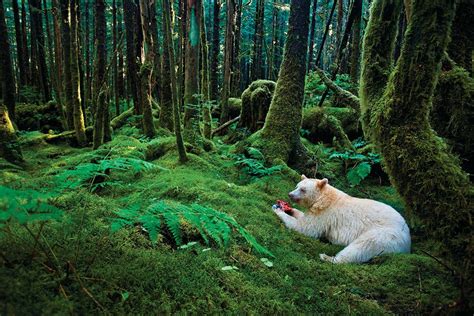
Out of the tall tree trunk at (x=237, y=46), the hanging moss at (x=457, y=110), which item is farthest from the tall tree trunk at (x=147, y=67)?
the tall tree trunk at (x=237, y=46)

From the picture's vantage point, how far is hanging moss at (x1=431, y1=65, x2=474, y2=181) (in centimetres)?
372

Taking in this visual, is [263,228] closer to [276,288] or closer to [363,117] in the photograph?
[276,288]

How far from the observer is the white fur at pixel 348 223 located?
4.44m

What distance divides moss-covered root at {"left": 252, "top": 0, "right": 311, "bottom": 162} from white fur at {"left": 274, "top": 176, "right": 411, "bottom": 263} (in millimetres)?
2487

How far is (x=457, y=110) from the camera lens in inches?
149

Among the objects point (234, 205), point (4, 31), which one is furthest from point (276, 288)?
point (4, 31)

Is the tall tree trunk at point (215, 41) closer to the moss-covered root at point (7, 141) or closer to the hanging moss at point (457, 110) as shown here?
the moss-covered root at point (7, 141)

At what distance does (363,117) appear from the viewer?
404 centimetres

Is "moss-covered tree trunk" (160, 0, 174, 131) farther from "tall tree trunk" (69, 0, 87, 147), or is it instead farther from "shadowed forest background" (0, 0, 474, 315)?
"shadowed forest background" (0, 0, 474, 315)

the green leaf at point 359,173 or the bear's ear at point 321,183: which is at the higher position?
the bear's ear at point 321,183

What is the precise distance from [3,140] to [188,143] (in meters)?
4.30

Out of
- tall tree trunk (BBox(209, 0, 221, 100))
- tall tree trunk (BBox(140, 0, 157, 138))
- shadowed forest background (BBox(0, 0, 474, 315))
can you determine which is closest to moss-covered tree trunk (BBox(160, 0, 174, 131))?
tall tree trunk (BBox(140, 0, 157, 138))

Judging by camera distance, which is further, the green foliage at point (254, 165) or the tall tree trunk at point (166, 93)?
the tall tree trunk at point (166, 93)

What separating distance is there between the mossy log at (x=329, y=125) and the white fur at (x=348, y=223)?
206 inches
